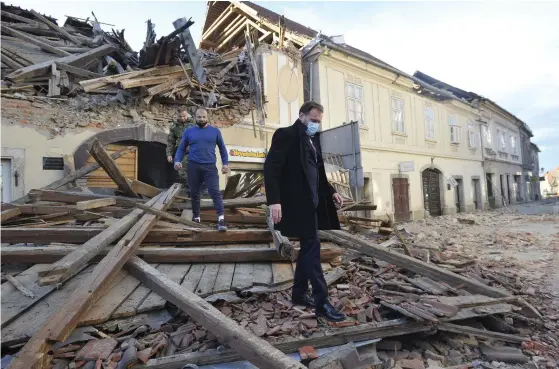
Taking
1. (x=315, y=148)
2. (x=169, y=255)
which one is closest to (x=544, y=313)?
(x=315, y=148)

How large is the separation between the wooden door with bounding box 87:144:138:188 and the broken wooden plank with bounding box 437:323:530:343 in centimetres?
718

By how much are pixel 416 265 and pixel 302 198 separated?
6.23 feet

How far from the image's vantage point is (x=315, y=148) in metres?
2.99

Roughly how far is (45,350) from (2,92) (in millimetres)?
7835

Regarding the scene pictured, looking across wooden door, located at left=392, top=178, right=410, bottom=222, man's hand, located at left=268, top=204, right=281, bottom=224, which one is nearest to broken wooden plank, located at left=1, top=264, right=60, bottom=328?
man's hand, located at left=268, top=204, right=281, bottom=224

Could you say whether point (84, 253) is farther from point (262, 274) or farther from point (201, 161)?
point (201, 161)

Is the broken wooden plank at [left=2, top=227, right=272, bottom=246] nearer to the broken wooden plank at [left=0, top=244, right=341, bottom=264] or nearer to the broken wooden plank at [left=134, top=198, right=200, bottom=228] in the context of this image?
the broken wooden plank at [left=0, top=244, right=341, bottom=264]

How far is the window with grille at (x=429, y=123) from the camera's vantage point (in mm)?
17562

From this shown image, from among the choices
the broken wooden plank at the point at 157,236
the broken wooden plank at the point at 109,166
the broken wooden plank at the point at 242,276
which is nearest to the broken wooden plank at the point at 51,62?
the broken wooden plank at the point at 109,166

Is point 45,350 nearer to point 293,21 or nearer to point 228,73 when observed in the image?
point 228,73

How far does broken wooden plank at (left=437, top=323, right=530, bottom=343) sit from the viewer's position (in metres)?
2.72

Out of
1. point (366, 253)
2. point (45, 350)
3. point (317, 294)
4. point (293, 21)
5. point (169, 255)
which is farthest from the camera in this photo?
point (293, 21)

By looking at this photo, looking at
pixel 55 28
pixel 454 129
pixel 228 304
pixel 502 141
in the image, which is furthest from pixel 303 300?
pixel 502 141

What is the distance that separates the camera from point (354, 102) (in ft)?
45.7
